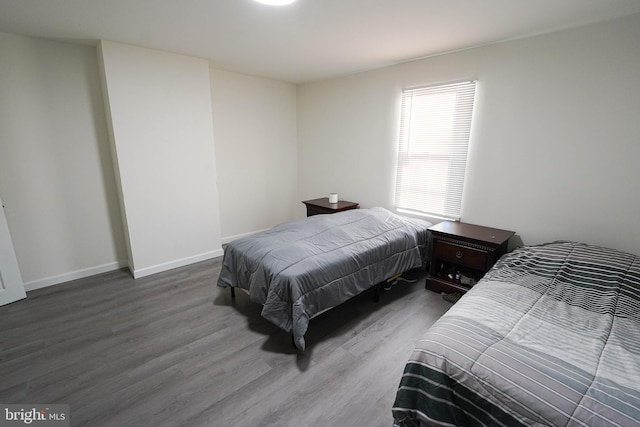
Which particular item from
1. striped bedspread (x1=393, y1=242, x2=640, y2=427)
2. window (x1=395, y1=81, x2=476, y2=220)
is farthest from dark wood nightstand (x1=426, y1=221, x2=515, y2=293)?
striped bedspread (x1=393, y1=242, x2=640, y2=427)

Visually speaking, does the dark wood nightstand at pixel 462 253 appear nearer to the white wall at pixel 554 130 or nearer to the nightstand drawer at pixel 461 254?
the nightstand drawer at pixel 461 254

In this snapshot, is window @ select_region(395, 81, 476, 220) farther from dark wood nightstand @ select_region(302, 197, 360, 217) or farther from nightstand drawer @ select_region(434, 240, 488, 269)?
dark wood nightstand @ select_region(302, 197, 360, 217)

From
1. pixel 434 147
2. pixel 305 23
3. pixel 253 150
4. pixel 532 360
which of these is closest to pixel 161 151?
pixel 253 150

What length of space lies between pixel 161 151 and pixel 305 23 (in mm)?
2042

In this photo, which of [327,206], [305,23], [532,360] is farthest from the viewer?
[327,206]

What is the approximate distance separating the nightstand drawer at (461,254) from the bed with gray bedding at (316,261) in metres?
0.26

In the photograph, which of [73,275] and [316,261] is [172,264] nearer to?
[73,275]

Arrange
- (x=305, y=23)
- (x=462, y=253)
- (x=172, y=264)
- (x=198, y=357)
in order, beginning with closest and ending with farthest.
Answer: (x=198, y=357)
(x=305, y=23)
(x=462, y=253)
(x=172, y=264)

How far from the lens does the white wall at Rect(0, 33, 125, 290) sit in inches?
102

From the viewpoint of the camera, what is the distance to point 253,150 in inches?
170

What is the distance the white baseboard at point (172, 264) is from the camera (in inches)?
124

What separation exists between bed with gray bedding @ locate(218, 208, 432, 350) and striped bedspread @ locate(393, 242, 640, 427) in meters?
0.91

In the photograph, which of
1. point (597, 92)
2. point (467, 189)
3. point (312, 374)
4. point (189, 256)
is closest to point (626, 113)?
point (597, 92)

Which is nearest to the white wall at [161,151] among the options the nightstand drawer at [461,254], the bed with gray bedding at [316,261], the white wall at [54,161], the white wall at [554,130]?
the white wall at [54,161]
